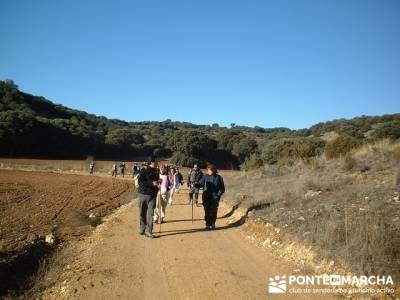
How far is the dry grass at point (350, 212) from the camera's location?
8023 millimetres

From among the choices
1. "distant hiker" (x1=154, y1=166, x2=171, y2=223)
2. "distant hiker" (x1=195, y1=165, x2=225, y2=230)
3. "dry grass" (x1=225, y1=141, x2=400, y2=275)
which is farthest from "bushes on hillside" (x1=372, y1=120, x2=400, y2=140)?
"distant hiker" (x1=195, y1=165, x2=225, y2=230)

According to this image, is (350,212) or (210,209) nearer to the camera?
(350,212)

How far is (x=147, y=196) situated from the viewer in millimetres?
11773

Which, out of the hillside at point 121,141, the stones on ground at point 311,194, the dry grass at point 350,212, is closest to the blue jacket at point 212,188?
the dry grass at point 350,212

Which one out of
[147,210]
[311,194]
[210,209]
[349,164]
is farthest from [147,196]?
[349,164]

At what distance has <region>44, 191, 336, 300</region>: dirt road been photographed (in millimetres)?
7336

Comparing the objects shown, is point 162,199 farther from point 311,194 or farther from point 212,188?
point 311,194

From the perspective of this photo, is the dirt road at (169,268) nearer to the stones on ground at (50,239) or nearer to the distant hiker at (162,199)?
the stones on ground at (50,239)

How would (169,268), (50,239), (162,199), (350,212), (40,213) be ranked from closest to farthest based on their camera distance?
(169,268)
(350,212)
(50,239)
(162,199)
(40,213)

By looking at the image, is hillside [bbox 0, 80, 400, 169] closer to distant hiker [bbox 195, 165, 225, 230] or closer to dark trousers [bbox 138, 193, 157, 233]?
distant hiker [bbox 195, 165, 225, 230]

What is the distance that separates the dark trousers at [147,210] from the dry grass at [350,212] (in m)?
3.48

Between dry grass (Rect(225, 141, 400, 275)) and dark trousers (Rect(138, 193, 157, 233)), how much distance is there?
3.48 meters

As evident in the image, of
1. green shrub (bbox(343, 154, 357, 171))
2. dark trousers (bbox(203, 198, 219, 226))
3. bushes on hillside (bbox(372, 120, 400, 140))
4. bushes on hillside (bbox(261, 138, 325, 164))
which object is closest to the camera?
dark trousers (bbox(203, 198, 219, 226))

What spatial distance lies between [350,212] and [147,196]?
538cm
